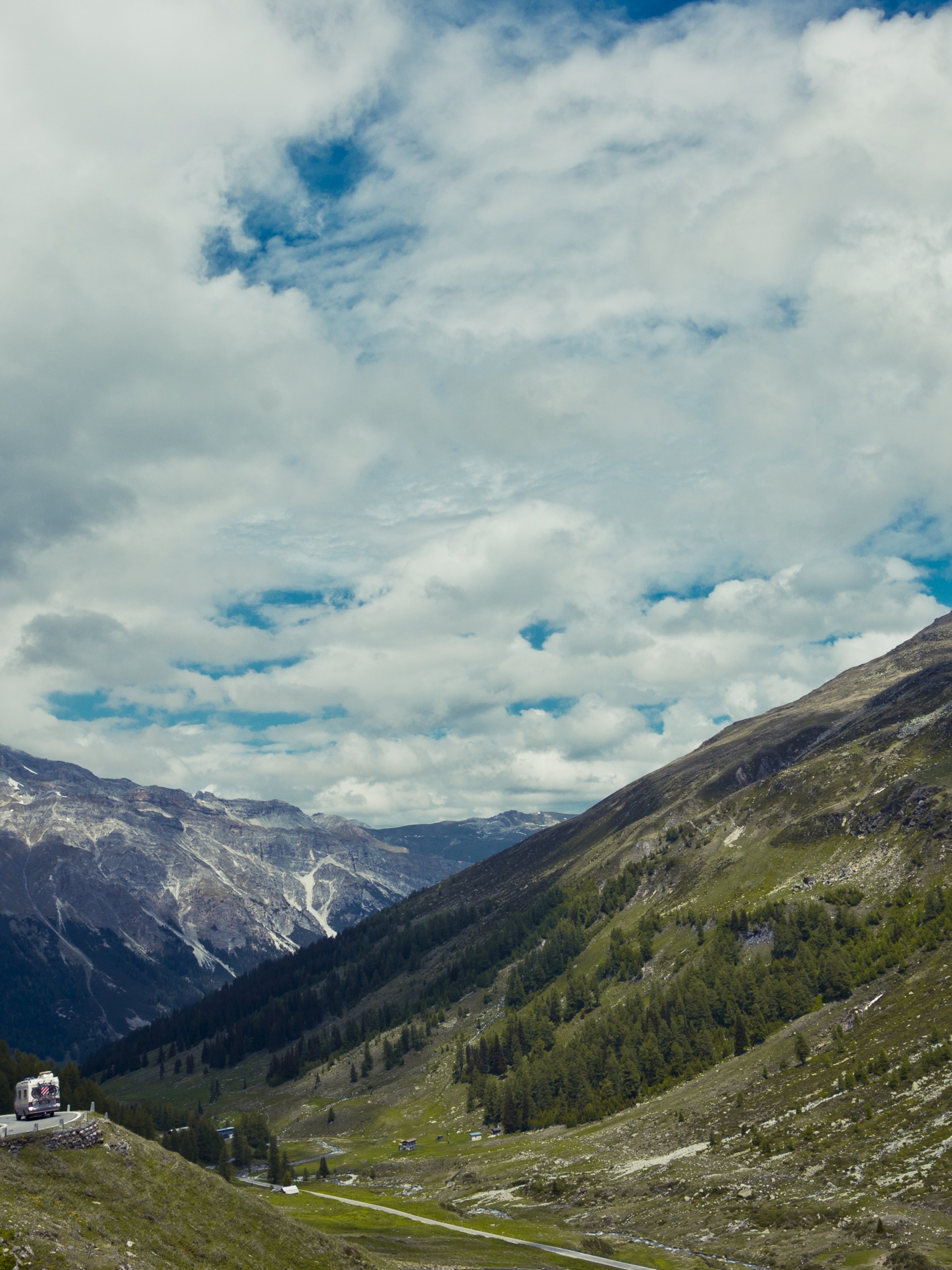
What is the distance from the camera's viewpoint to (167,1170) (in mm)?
68062

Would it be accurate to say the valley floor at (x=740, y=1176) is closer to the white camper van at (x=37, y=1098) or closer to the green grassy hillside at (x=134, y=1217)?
the green grassy hillside at (x=134, y=1217)

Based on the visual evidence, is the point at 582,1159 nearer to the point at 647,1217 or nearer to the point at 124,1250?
the point at 647,1217

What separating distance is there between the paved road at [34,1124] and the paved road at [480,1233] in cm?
7125

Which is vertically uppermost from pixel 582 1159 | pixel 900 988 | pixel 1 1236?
pixel 1 1236

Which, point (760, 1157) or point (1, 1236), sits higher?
point (1, 1236)

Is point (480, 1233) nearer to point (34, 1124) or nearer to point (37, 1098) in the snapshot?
point (37, 1098)

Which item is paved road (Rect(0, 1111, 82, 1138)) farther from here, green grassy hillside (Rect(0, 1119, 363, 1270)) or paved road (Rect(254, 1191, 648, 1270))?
paved road (Rect(254, 1191, 648, 1270))

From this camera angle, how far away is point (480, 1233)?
12469cm

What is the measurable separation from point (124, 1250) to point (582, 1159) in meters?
137

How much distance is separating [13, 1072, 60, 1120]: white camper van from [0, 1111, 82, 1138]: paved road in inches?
19.9

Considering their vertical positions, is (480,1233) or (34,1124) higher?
(34,1124)

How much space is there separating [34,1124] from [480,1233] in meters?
87.0

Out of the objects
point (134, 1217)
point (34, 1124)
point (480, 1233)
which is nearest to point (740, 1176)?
point (480, 1233)

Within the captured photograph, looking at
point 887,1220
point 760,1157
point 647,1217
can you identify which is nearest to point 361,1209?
point 647,1217
